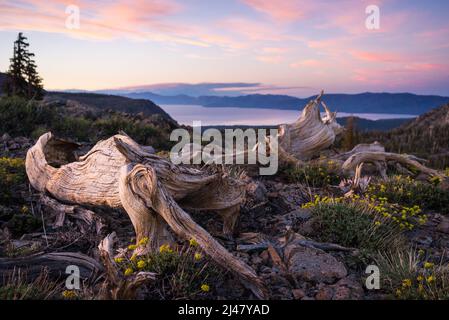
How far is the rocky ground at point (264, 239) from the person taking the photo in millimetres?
4410

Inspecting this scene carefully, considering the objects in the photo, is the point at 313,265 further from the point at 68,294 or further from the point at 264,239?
the point at 68,294

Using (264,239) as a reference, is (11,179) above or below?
above

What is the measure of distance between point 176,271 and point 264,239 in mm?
1557

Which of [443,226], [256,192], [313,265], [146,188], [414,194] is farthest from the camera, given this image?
[414,194]

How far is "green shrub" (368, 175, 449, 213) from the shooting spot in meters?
8.34

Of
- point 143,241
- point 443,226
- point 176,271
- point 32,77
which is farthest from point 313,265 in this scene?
point 32,77

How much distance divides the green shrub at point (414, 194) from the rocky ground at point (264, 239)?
427 millimetres

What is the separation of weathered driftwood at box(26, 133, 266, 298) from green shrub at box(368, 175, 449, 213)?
11.6ft

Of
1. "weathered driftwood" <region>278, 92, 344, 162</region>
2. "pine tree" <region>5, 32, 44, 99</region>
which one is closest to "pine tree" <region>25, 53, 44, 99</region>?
"pine tree" <region>5, 32, 44, 99</region>

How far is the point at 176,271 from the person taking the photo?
422 cm

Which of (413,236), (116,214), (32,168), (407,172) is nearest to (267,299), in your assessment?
(116,214)

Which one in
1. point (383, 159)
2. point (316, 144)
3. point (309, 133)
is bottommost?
point (383, 159)

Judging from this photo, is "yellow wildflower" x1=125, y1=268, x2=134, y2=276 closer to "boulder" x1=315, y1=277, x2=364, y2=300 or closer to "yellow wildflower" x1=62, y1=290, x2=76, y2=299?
"yellow wildflower" x1=62, y1=290, x2=76, y2=299

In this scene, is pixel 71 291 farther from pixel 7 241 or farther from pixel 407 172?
pixel 407 172
